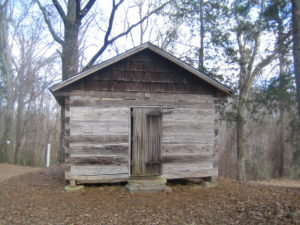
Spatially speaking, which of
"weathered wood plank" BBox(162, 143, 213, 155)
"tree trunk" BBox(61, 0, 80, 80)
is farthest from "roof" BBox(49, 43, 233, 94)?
"tree trunk" BBox(61, 0, 80, 80)

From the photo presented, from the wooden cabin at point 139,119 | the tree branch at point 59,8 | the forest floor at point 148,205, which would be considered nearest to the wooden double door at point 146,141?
the wooden cabin at point 139,119

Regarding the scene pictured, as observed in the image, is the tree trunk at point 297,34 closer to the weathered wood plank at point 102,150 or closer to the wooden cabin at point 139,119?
the wooden cabin at point 139,119

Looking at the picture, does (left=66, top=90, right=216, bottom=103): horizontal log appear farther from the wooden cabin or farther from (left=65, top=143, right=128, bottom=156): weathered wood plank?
(left=65, top=143, right=128, bottom=156): weathered wood plank

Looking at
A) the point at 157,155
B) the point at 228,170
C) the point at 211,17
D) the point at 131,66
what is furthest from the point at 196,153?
the point at 228,170

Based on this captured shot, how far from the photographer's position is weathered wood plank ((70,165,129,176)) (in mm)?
9680

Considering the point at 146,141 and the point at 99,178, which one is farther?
the point at 146,141

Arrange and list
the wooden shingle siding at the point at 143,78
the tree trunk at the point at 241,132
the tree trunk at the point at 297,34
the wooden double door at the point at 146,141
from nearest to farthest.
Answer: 1. the tree trunk at the point at 297,34
2. the wooden shingle siding at the point at 143,78
3. the wooden double door at the point at 146,141
4. the tree trunk at the point at 241,132

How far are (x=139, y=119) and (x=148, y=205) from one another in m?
2.83

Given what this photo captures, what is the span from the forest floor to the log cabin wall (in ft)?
2.41

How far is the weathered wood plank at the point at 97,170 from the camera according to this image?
968 cm

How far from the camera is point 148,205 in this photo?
841 centimetres

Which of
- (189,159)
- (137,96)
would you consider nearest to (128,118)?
(137,96)

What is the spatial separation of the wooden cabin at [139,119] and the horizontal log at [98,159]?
0.03m

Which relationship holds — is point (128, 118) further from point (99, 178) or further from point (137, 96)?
point (99, 178)
